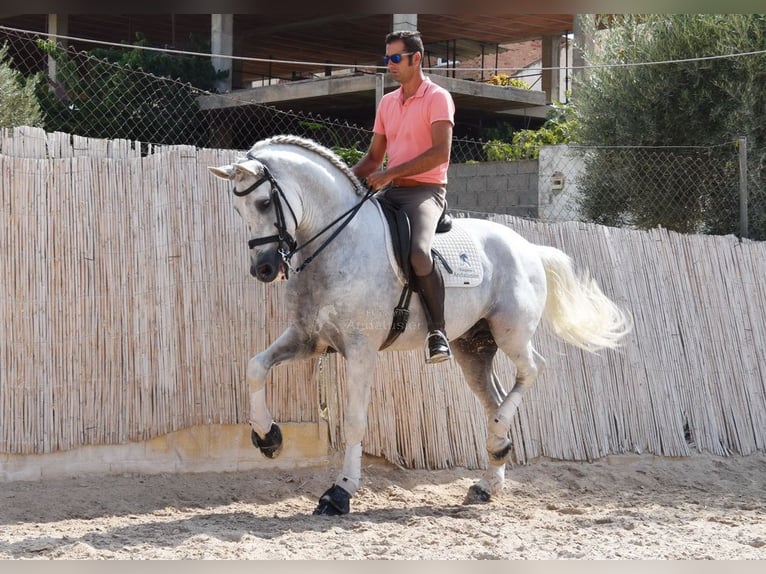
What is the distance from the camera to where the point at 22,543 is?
16.2 ft

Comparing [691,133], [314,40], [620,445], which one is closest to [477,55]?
[314,40]

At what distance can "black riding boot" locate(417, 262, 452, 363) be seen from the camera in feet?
19.7

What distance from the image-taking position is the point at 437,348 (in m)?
6.01

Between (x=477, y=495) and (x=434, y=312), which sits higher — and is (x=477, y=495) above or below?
below

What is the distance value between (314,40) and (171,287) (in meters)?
16.5

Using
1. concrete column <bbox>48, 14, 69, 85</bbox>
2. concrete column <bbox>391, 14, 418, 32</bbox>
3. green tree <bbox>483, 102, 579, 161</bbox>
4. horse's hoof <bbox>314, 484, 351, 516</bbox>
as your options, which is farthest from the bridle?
concrete column <bbox>48, 14, 69, 85</bbox>

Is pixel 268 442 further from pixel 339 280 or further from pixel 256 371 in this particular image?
pixel 339 280

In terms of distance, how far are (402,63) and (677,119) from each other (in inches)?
253

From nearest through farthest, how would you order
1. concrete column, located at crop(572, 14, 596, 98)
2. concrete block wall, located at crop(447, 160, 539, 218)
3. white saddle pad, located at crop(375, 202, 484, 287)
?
white saddle pad, located at crop(375, 202, 484, 287)
concrete block wall, located at crop(447, 160, 539, 218)
concrete column, located at crop(572, 14, 596, 98)

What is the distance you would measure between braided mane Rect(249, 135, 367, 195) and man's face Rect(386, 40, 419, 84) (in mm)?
662

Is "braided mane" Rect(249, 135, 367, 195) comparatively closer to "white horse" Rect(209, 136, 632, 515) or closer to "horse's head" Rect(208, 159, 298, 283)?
"white horse" Rect(209, 136, 632, 515)

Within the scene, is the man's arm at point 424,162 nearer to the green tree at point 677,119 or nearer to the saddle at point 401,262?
the saddle at point 401,262

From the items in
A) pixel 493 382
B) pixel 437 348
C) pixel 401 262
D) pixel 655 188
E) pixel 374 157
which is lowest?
pixel 493 382

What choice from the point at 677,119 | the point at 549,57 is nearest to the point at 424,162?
the point at 677,119
